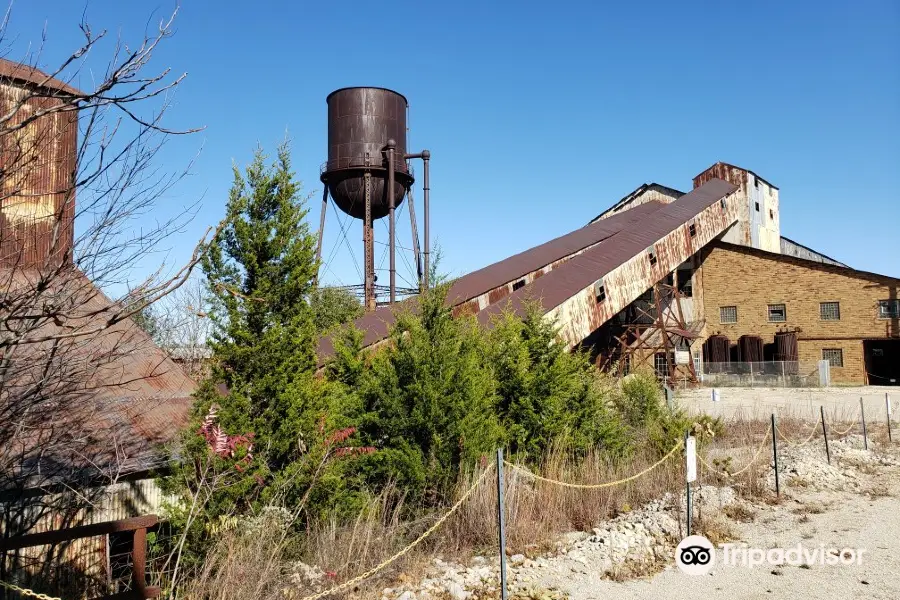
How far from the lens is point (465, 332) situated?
30.4ft

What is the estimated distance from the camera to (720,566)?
6.57 meters

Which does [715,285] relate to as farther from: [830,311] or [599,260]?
[599,260]

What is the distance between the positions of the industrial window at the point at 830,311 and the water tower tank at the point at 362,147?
19.0 metres

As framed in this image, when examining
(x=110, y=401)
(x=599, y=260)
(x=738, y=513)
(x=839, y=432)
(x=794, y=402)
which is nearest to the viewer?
(x=110, y=401)

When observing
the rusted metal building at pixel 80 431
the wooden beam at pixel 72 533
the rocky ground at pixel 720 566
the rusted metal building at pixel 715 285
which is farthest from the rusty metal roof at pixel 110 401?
the rusted metal building at pixel 715 285

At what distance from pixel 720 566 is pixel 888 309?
83.1ft

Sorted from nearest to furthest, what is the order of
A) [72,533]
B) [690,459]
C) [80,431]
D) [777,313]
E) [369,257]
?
[72,533], [80,431], [690,459], [369,257], [777,313]

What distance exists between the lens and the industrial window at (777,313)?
28.0 metres

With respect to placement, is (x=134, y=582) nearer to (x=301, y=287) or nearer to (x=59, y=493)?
(x=59, y=493)

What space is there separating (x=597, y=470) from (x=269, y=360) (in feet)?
15.5

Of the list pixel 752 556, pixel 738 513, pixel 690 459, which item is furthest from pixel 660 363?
pixel 752 556

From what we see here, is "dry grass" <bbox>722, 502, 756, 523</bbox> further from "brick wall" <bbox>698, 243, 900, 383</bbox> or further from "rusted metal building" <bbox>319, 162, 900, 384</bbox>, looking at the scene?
"brick wall" <bbox>698, 243, 900, 383</bbox>

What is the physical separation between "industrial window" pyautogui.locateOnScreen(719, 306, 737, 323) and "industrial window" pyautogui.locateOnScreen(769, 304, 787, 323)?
1509mm

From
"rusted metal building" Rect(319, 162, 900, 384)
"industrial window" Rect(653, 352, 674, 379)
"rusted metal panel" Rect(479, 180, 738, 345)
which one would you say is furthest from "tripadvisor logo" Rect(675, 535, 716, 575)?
"industrial window" Rect(653, 352, 674, 379)
